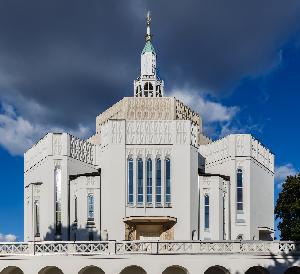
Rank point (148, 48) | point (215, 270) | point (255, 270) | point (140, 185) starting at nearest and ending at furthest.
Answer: point (215, 270) → point (255, 270) → point (140, 185) → point (148, 48)

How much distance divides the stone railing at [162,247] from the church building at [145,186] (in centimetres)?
773

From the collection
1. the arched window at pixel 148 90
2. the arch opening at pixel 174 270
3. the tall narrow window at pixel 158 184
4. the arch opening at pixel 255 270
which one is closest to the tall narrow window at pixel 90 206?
the tall narrow window at pixel 158 184

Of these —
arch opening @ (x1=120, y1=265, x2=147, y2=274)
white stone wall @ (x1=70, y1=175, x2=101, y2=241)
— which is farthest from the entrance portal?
arch opening @ (x1=120, y1=265, x2=147, y2=274)

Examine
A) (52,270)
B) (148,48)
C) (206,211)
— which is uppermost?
(148,48)

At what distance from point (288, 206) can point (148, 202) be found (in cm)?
1643

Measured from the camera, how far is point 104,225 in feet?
161

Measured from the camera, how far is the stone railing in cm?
3972

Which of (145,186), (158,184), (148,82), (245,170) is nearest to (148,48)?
(148,82)

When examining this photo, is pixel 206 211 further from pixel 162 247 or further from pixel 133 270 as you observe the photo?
pixel 162 247

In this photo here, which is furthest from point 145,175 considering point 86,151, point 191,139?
point 86,151

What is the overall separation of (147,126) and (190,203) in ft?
26.8

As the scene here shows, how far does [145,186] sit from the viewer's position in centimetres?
4856

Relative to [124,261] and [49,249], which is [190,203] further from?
[49,249]

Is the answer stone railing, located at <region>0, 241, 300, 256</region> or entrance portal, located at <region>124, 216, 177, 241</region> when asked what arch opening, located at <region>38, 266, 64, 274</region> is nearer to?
stone railing, located at <region>0, 241, 300, 256</region>
